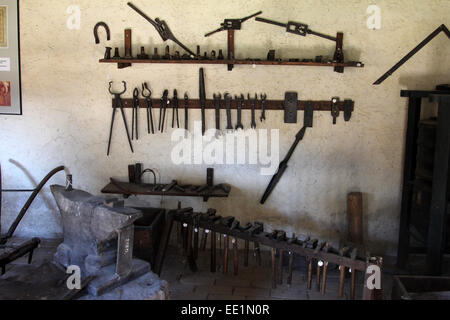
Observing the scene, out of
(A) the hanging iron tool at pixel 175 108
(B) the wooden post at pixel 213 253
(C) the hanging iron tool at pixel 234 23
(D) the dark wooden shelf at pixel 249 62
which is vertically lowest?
(B) the wooden post at pixel 213 253

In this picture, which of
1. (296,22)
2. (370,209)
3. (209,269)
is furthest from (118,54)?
(370,209)

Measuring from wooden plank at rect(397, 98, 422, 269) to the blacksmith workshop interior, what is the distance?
0.04 ft

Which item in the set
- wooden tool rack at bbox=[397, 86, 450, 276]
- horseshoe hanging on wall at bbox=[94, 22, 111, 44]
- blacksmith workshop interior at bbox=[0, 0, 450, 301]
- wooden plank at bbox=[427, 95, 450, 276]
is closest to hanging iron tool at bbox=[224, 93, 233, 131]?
blacksmith workshop interior at bbox=[0, 0, 450, 301]

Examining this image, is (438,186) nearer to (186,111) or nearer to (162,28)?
(186,111)

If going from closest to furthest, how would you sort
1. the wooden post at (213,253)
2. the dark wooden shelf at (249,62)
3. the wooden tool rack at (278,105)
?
1. the wooden post at (213,253)
2. the dark wooden shelf at (249,62)
3. the wooden tool rack at (278,105)

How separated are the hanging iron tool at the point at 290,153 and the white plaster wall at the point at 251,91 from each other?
0.19ft

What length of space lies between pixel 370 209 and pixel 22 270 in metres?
3.21

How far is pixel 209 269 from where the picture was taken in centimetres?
478

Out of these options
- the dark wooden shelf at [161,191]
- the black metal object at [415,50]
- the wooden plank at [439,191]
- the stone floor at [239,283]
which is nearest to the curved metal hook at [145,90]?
the dark wooden shelf at [161,191]

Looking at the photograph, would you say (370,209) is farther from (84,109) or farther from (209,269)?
(84,109)

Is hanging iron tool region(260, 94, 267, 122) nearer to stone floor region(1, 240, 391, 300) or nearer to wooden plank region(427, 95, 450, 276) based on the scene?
stone floor region(1, 240, 391, 300)

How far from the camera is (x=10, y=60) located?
16.9ft

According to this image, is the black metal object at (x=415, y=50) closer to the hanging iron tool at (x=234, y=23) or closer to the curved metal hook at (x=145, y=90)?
the hanging iron tool at (x=234, y=23)

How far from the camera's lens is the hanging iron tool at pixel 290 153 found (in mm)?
4996
